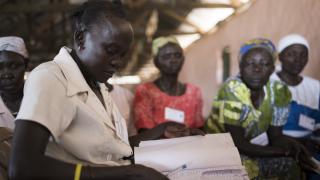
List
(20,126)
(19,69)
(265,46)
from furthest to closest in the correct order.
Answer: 1. (265,46)
2. (19,69)
3. (20,126)

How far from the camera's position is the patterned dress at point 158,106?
9.34ft

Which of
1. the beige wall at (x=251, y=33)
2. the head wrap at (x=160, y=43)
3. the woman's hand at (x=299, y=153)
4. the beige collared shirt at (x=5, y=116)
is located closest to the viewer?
the beige collared shirt at (x=5, y=116)

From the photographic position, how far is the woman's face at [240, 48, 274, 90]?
2.46 meters

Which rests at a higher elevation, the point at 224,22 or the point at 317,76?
the point at 224,22

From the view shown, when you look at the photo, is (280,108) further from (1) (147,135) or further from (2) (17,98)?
(2) (17,98)

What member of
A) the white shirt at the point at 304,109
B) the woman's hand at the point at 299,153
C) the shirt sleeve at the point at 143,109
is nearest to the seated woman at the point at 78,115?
the woman's hand at the point at 299,153

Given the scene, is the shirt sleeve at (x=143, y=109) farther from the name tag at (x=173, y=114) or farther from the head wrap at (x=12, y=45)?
the head wrap at (x=12, y=45)

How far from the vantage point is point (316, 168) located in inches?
83.7

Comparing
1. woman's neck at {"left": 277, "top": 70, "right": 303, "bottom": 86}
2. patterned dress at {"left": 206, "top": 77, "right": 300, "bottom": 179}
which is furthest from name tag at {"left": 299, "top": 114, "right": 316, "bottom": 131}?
patterned dress at {"left": 206, "top": 77, "right": 300, "bottom": 179}

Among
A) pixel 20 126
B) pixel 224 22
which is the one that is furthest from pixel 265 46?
pixel 224 22

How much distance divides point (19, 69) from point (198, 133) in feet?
Result: 3.97

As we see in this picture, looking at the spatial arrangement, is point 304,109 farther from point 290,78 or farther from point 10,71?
point 10,71

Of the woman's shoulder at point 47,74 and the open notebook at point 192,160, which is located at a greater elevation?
the woman's shoulder at point 47,74

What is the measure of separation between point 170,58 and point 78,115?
182 cm
